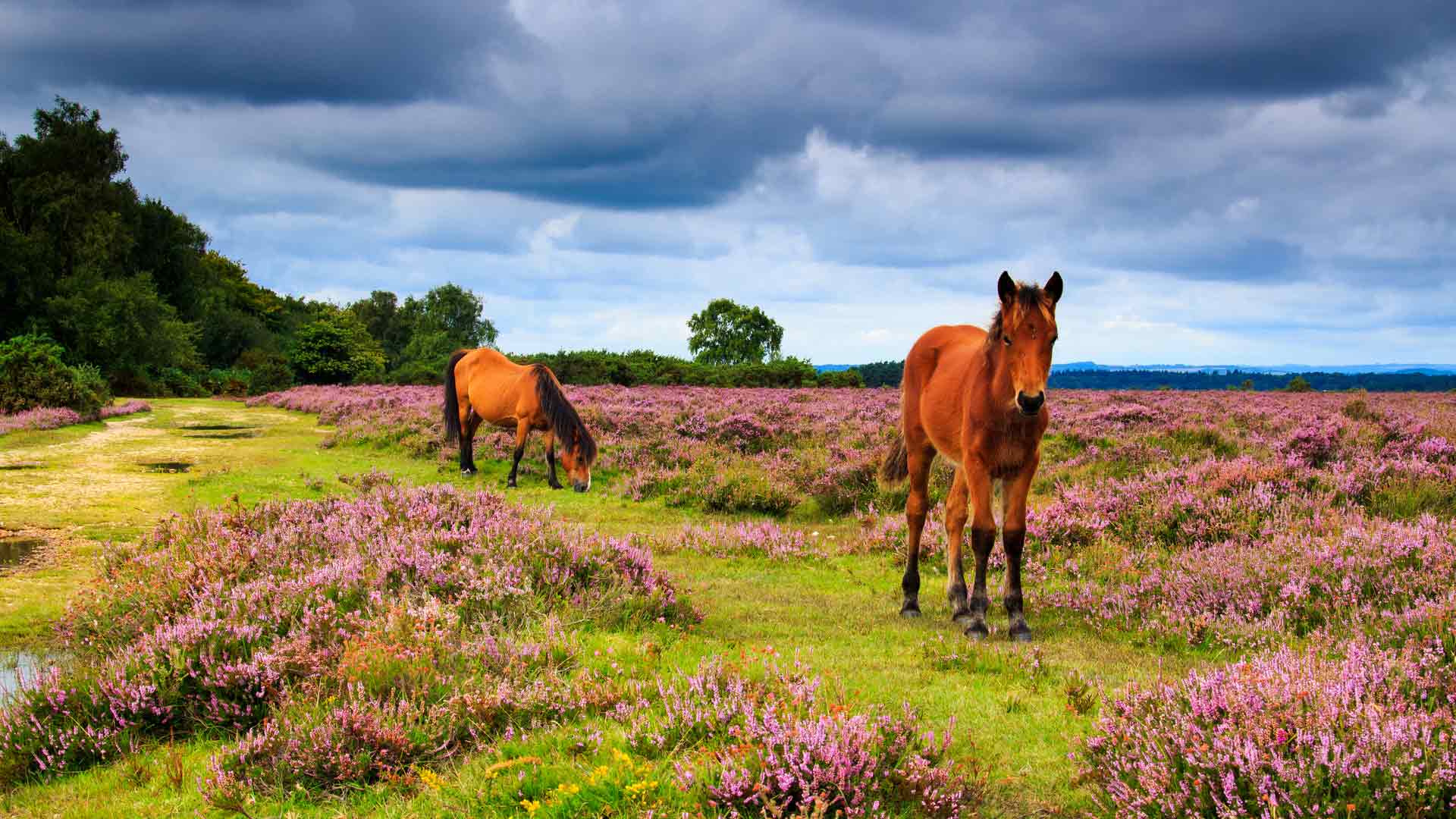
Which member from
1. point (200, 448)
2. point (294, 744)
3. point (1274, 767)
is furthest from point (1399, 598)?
point (200, 448)

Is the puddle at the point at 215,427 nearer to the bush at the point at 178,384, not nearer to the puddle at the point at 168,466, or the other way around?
the puddle at the point at 168,466

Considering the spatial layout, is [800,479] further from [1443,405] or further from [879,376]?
[879,376]

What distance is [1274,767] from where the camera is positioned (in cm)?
300

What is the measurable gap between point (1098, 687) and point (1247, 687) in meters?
1.25

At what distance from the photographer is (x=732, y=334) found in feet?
308

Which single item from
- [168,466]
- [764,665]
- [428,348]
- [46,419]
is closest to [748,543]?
[764,665]

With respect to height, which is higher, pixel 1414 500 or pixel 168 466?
pixel 1414 500

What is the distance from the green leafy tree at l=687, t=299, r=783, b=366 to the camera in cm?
9300

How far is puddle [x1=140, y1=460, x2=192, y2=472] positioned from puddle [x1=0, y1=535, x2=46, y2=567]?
565 centimetres

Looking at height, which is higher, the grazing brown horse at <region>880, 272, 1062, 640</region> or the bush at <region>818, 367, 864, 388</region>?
the bush at <region>818, 367, 864, 388</region>

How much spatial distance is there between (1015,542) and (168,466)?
15924 mm

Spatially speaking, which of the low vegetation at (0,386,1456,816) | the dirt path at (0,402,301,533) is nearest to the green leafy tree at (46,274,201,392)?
the dirt path at (0,402,301,533)

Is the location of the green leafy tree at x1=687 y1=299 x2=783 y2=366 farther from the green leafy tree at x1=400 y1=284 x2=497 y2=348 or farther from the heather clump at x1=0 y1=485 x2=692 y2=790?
the heather clump at x1=0 y1=485 x2=692 y2=790

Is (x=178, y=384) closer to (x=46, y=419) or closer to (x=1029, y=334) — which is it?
(x=46, y=419)
